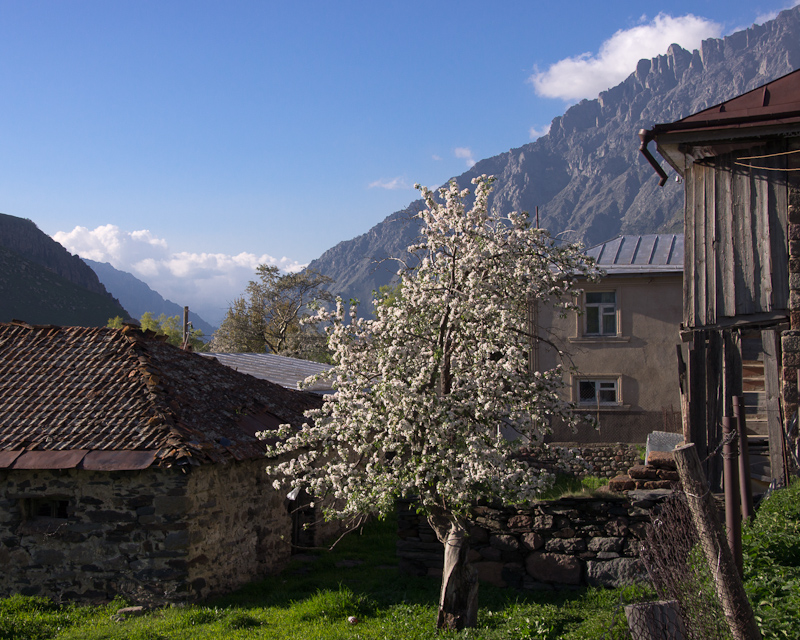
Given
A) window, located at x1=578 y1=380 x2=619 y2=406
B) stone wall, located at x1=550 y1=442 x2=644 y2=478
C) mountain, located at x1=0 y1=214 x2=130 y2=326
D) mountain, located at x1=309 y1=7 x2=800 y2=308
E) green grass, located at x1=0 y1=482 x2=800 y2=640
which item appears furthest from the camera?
mountain, located at x1=309 y1=7 x2=800 y2=308

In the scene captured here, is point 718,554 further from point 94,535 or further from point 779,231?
point 94,535

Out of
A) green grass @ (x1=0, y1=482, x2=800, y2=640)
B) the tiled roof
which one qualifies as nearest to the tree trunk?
green grass @ (x1=0, y1=482, x2=800, y2=640)

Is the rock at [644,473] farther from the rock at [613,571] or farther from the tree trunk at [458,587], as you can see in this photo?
the tree trunk at [458,587]

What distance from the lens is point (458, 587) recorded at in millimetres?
7281

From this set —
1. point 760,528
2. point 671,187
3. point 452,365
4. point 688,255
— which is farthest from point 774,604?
point 671,187

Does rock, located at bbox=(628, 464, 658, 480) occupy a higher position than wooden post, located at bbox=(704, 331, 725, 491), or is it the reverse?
wooden post, located at bbox=(704, 331, 725, 491)

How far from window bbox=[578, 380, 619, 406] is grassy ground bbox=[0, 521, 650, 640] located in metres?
10.7

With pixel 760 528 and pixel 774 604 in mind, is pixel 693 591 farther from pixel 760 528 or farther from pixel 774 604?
pixel 760 528

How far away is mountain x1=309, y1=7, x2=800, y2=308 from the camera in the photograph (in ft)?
484

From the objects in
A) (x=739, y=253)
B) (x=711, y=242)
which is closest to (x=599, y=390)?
(x=711, y=242)

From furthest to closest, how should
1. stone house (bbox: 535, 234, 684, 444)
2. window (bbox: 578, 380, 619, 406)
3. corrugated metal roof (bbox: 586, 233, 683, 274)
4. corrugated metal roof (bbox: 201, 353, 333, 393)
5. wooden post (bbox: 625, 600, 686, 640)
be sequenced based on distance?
window (bbox: 578, 380, 619, 406) → corrugated metal roof (bbox: 586, 233, 683, 274) → stone house (bbox: 535, 234, 684, 444) → corrugated metal roof (bbox: 201, 353, 333, 393) → wooden post (bbox: 625, 600, 686, 640)

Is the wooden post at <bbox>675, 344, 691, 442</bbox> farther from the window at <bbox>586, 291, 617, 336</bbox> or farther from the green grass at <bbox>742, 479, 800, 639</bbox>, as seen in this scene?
the window at <bbox>586, 291, 617, 336</bbox>

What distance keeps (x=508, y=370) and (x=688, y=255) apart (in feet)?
16.1

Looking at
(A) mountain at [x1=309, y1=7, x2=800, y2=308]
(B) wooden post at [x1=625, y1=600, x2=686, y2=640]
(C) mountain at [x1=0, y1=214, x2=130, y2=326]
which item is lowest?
(B) wooden post at [x1=625, y1=600, x2=686, y2=640]
